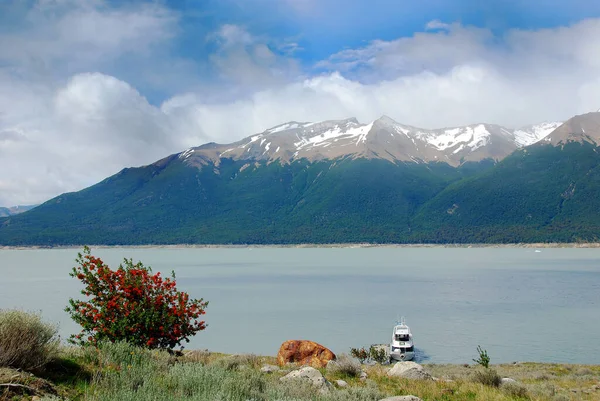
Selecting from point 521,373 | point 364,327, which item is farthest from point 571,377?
point 364,327

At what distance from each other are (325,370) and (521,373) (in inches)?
627

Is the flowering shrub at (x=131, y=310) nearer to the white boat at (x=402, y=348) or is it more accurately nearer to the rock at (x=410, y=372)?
the rock at (x=410, y=372)

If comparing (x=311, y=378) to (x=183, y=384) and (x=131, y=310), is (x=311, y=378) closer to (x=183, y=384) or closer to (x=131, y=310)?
(x=183, y=384)

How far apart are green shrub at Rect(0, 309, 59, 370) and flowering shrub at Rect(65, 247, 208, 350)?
583 cm

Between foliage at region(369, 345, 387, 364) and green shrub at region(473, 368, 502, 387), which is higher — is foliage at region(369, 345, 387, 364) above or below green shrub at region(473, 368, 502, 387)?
below

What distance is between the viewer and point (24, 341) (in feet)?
36.2

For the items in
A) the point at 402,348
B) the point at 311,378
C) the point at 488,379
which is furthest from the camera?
the point at 402,348

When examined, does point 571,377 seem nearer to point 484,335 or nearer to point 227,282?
point 484,335

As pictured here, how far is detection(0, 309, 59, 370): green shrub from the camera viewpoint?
423 inches

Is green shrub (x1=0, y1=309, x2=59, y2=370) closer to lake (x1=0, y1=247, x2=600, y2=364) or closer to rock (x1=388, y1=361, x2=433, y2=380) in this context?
rock (x1=388, y1=361, x2=433, y2=380)

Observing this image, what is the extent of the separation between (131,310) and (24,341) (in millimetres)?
7154

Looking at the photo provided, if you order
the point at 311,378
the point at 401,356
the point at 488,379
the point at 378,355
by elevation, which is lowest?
the point at 401,356

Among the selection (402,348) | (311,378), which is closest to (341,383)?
(311,378)

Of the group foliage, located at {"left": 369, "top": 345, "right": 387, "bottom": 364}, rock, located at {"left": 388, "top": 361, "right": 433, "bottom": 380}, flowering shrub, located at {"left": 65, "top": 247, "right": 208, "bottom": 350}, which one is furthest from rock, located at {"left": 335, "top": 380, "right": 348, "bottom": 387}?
foliage, located at {"left": 369, "top": 345, "right": 387, "bottom": 364}
